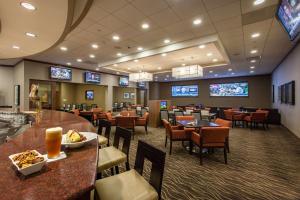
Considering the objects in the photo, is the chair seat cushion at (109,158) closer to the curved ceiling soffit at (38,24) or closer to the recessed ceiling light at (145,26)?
the curved ceiling soffit at (38,24)

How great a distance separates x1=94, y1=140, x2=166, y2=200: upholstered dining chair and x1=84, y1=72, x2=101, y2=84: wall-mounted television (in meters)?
9.23

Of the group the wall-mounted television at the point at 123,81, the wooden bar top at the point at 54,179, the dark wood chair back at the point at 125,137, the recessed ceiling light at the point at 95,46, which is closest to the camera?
the wooden bar top at the point at 54,179

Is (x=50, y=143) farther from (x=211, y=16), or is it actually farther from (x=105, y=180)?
(x=211, y=16)

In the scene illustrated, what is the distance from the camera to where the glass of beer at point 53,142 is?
1.05 m

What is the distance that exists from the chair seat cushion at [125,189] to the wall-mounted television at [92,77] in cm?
927

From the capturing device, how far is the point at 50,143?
3.48 ft

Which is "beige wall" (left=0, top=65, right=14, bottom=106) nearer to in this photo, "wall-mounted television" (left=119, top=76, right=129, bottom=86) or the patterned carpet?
"wall-mounted television" (left=119, top=76, right=129, bottom=86)

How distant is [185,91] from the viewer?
15344 mm

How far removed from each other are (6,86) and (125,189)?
11.0 m

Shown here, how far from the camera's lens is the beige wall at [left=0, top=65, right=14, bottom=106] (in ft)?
28.4

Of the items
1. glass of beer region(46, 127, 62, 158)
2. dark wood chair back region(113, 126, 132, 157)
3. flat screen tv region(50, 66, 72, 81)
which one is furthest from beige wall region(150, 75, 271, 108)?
glass of beer region(46, 127, 62, 158)

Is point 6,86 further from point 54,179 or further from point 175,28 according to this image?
point 54,179

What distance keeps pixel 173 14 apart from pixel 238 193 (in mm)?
3792

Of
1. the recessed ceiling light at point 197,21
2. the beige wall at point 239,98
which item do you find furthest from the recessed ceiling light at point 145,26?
the beige wall at point 239,98
